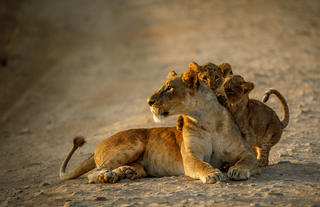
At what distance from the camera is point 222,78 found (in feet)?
17.9

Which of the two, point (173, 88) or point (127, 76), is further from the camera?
point (127, 76)

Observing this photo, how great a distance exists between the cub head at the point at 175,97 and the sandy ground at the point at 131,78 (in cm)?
73

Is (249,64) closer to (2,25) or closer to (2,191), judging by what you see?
(2,191)

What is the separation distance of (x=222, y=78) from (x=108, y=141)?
158cm

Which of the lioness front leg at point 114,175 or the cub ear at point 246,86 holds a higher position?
the cub ear at point 246,86

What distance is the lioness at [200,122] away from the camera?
16.0 feet

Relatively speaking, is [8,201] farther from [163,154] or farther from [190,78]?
[190,78]

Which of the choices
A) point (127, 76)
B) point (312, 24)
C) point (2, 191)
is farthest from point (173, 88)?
point (312, 24)

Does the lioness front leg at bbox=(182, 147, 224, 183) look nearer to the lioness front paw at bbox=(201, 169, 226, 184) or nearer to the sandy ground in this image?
the lioness front paw at bbox=(201, 169, 226, 184)

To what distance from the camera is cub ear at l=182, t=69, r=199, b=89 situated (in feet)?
16.0

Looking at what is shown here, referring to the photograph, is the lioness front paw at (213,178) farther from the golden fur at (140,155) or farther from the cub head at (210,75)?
the cub head at (210,75)

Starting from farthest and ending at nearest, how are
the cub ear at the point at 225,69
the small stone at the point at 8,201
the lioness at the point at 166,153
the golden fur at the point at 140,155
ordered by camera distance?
the cub ear at the point at 225,69 → the golden fur at the point at 140,155 → the lioness at the point at 166,153 → the small stone at the point at 8,201

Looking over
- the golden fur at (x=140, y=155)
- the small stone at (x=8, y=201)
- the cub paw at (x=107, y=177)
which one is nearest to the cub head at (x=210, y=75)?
the golden fur at (x=140, y=155)

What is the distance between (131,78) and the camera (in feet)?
41.6
